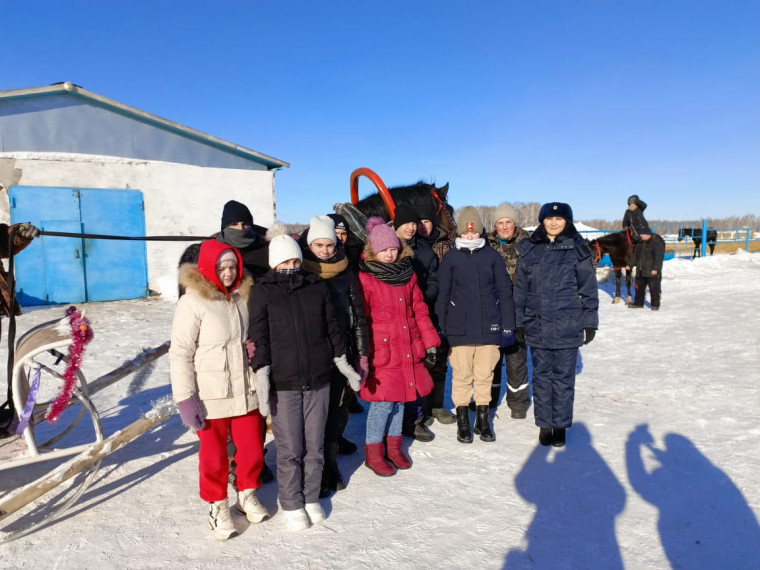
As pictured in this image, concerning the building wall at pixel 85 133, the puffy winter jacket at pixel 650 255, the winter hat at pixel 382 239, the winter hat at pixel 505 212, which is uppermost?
the building wall at pixel 85 133

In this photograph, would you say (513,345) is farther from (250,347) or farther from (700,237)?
(700,237)

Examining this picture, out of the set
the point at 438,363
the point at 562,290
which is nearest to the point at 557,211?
→ the point at 562,290

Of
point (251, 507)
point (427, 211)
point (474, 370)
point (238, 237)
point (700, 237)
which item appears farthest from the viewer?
point (700, 237)

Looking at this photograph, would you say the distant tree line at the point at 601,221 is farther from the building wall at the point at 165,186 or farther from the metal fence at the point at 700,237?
the building wall at the point at 165,186

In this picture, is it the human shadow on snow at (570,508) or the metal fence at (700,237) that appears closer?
the human shadow on snow at (570,508)

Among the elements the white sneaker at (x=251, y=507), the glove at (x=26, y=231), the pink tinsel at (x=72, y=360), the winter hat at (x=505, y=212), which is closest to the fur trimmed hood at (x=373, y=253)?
the winter hat at (x=505, y=212)

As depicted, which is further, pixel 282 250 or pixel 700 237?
pixel 700 237

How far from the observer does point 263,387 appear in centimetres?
229

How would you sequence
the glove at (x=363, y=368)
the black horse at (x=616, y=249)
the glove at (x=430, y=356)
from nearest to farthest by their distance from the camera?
1. the glove at (x=363, y=368)
2. the glove at (x=430, y=356)
3. the black horse at (x=616, y=249)

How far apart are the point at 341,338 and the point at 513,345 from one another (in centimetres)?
179

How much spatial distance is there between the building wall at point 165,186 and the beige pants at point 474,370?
306 inches

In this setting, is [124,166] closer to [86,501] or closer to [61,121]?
[61,121]

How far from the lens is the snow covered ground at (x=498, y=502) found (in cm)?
211

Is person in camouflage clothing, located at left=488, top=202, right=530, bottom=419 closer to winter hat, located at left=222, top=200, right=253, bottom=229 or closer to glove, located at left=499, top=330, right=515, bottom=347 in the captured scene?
glove, located at left=499, top=330, right=515, bottom=347
